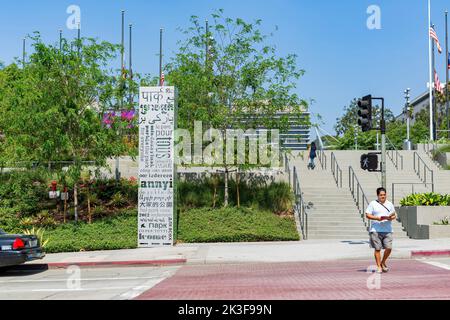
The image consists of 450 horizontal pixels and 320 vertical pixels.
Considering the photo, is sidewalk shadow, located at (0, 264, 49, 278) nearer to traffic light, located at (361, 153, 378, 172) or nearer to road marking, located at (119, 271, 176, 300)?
road marking, located at (119, 271, 176, 300)

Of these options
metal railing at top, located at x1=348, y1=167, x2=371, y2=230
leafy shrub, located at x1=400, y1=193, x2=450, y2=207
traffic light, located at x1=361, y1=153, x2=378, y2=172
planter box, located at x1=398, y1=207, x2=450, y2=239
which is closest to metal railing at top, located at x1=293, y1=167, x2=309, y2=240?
metal railing at top, located at x1=348, y1=167, x2=371, y2=230

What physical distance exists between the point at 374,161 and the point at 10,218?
14995 millimetres

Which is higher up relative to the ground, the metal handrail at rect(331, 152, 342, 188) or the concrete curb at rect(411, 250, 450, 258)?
the metal handrail at rect(331, 152, 342, 188)

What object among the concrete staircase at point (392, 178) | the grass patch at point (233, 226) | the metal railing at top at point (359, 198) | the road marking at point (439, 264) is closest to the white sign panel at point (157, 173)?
the grass patch at point (233, 226)

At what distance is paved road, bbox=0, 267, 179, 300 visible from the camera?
10.6 m

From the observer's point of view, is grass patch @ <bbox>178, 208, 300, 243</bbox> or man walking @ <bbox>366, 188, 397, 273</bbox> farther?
grass patch @ <bbox>178, 208, 300, 243</bbox>

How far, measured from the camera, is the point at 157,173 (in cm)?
2022

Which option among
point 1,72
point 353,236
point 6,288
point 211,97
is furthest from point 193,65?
point 1,72

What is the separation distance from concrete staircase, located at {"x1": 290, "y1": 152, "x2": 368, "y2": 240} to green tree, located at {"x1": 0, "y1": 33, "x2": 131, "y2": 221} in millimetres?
8340

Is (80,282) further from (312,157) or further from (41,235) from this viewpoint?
(312,157)

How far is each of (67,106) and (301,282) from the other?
539 inches

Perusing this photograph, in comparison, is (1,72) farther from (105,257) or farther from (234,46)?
(105,257)

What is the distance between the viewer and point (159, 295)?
1009 cm

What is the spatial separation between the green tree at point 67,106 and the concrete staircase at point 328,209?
8340mm
